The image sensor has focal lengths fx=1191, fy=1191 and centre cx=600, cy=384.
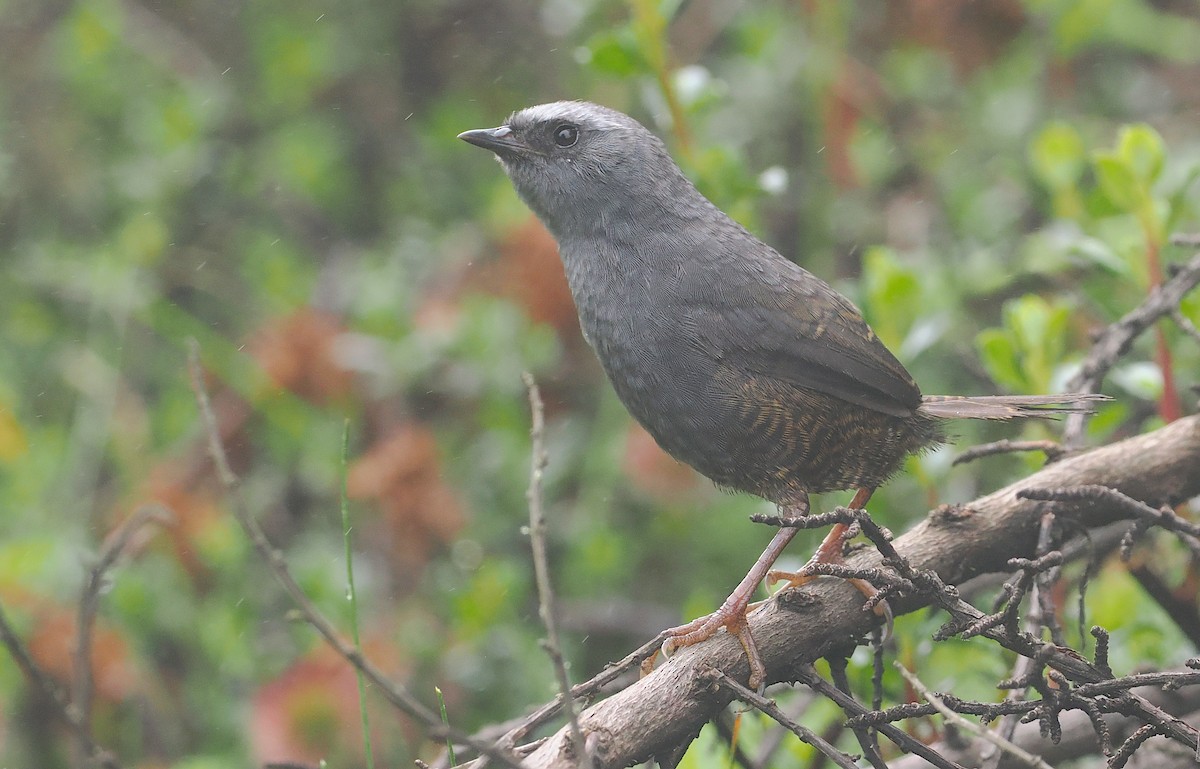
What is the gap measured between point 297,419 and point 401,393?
1.48ft

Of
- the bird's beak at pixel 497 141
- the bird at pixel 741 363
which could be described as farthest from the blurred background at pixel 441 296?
the bird's beak at pixel 497 141

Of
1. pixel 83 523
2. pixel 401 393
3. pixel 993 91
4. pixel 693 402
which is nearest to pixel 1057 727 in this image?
pixel 693 402

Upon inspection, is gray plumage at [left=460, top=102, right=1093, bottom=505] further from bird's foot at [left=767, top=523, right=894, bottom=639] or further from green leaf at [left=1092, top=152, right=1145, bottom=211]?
green leaf at [left=1092, top=152, right=1145, bottom=211]

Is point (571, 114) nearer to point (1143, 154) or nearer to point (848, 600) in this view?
point (1143, 154)

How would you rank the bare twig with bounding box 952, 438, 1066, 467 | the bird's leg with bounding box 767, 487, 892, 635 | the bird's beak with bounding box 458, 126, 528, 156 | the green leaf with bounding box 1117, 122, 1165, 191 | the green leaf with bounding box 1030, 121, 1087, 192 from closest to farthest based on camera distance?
the bird's leg with bounding box 767, 487, 892, 635, the bare twig with bounding box 952, 438, 1066, 467, the green leaf with bounding box 1117, 122, 1165, 191, the bird's beak with bounding box 458, 126, 528, 156, the green leaf with bounding box 1030, 121, 1087, 192

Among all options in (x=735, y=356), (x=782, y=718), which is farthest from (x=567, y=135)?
(x=782, y=718)

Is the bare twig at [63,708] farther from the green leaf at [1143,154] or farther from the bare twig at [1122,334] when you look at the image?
the green leaf at [1143,154]

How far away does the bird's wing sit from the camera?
3104 mm

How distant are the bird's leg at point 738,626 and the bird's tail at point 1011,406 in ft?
2.17

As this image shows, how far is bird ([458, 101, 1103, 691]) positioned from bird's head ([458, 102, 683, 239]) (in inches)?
0.5

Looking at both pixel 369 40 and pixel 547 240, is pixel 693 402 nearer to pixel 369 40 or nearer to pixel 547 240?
pixel 547 240

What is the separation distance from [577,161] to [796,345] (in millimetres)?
964

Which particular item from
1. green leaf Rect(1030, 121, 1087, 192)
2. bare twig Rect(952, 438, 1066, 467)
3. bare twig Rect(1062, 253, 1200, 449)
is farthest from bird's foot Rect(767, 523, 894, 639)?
green leaf Rect(1030, 121, 1087, 192)

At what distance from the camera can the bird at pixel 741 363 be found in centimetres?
300
